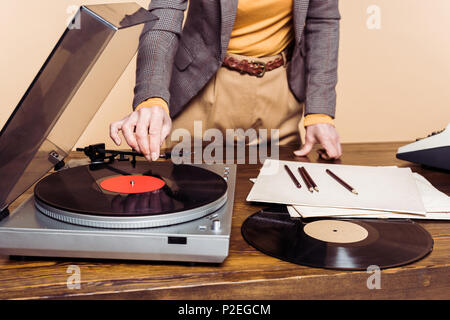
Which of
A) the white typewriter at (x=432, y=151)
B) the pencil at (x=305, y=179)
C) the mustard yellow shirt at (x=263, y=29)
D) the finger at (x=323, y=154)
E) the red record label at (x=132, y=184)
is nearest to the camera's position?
the red record label at (x=132, y=184)

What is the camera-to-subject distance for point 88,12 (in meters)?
0.67

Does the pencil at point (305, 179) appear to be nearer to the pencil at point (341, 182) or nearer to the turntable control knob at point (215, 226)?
the pencil at point (341, 182)

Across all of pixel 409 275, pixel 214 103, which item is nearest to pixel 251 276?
pixel 409 275

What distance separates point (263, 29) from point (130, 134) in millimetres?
890

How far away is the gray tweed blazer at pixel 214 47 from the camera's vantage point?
54.8 inches

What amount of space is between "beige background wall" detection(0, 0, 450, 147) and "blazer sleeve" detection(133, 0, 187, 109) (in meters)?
1.53

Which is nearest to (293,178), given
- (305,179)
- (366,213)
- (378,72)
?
(305,179)

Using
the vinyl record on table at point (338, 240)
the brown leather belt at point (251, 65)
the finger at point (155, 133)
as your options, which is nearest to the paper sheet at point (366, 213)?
the vinyl record on table at point (338, 240)

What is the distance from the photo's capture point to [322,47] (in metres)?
1.75

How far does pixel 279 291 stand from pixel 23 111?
49 centimetres

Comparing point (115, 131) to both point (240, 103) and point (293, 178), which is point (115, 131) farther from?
point (240, 103)

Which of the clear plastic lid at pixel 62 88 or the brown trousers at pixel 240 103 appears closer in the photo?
the clear plastic lid at pixel 62 88

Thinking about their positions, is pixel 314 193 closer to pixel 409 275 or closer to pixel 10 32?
pixel 409 275

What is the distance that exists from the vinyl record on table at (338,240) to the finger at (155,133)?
0.32m
